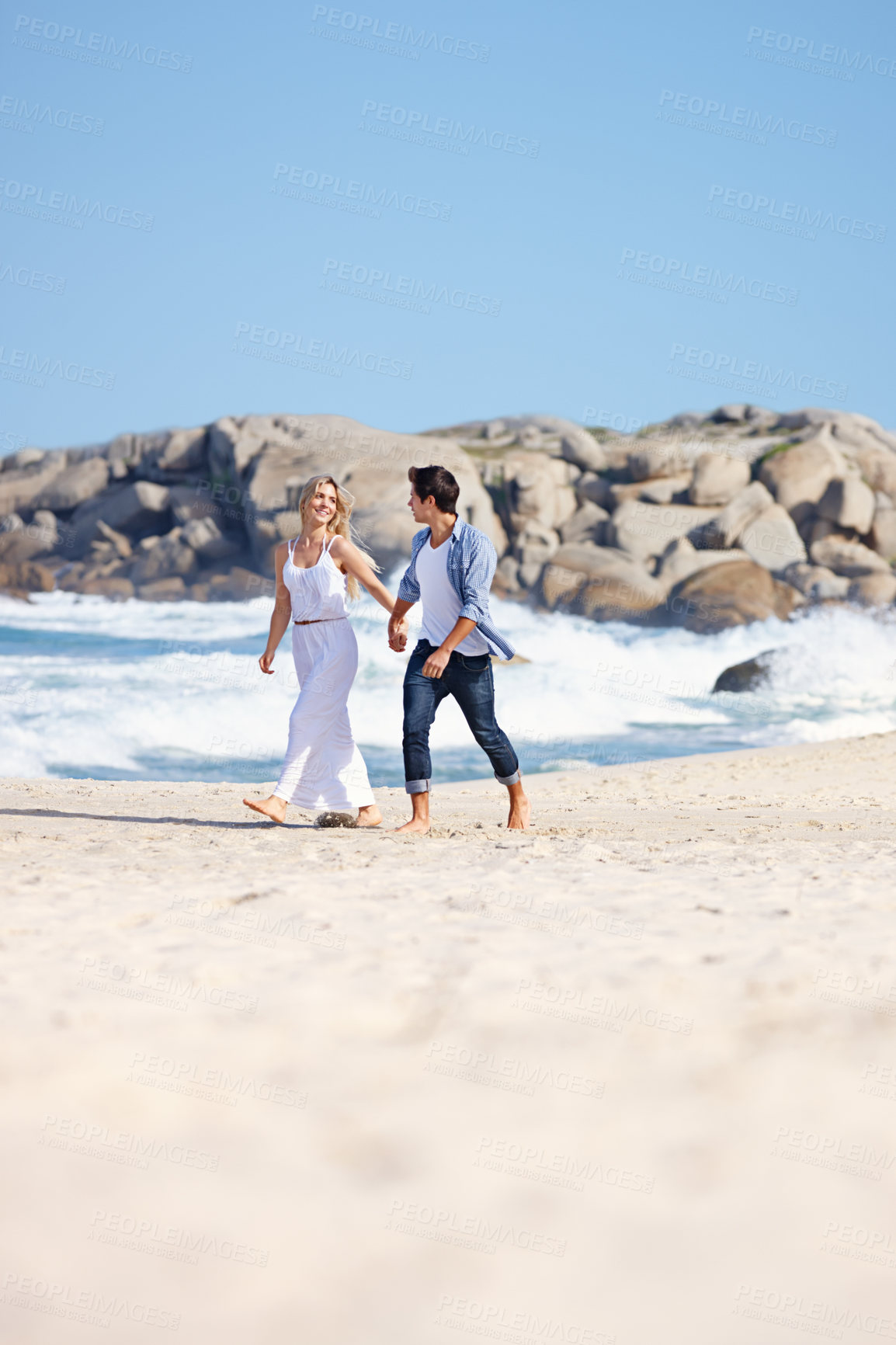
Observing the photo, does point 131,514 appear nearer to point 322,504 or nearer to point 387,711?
point 387,711

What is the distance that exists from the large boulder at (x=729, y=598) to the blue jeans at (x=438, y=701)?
25816 mm

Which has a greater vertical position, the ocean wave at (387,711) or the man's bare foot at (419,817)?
the man's bare foot at (419,817)

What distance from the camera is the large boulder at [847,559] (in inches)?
1383

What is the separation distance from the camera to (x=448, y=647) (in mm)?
5156

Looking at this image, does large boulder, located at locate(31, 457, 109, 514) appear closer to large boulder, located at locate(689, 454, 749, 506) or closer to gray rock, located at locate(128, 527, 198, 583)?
gray rock, located at locate(128, 527, 198, 583)

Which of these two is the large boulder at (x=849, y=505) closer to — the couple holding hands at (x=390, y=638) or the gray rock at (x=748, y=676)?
the gray rock at (x=748, y=676)

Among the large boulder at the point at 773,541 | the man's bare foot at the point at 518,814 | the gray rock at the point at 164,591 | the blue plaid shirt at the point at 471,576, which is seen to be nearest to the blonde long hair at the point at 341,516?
the blue plaid shirt at the point at 471,576

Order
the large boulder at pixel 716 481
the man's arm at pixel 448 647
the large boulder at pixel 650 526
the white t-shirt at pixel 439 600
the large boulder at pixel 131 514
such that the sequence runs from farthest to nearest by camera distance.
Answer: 1. the large boulder at pixel 131 514
2. the large boulder at pixel 716 481
3. the large boulder at pixel 650 526
4. the white t-shirt at pixel 439 600
5. the man's arm at pixel 448 647

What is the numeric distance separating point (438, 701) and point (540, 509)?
33.5 metres

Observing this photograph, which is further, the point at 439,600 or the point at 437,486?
the point at 439,600

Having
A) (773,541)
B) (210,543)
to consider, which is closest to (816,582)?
(773,541)

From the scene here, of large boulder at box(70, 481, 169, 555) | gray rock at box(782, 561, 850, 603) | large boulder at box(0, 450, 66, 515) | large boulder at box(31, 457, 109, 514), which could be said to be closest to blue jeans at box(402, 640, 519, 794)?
gray rock at box(782, 561, 850, 603)

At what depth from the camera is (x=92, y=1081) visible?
9.61 feet

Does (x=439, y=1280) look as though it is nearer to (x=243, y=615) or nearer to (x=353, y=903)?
(x=353, y=903)
